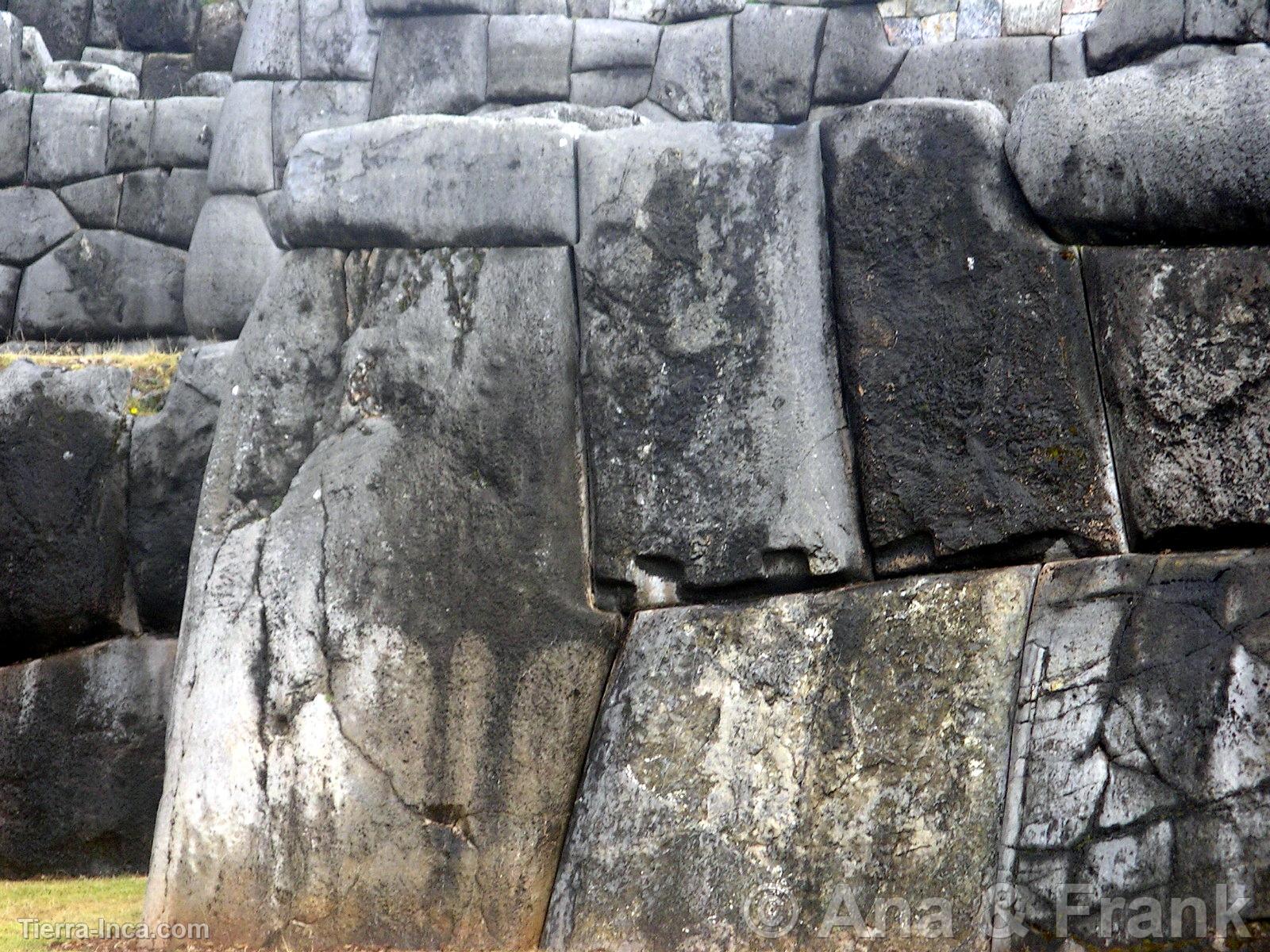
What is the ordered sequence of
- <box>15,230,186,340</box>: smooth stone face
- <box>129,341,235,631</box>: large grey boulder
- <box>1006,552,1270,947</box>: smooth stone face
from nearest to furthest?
1. <box>1006,552,1270,947</box>: smooth stone face
2. <box>129,341,235,631</box>: large grey boulder
3. <box>15,230,186,340</box>: smooth stone face

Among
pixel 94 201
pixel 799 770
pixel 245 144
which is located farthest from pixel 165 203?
pixel 799 770

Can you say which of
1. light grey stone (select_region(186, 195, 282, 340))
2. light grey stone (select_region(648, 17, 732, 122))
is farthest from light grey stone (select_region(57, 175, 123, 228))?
light grey stone (select_region(648, 17, 732, 122))

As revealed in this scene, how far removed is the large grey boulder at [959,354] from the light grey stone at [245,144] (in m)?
7.30

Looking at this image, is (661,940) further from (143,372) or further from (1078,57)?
(1078,57)

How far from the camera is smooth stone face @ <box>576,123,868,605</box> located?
172 inches

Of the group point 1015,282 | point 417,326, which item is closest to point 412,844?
point 417,326

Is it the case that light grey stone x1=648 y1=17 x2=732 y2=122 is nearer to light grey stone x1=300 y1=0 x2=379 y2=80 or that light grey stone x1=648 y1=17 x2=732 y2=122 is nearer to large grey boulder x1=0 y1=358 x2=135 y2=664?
light grey stone x1=300 y1=0 x2=379 y2=80

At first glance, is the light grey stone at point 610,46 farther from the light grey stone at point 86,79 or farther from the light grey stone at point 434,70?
the light grey stone at point 86,79

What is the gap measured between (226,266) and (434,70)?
2202 millimetres

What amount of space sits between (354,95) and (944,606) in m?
8.24

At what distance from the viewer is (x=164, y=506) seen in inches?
253

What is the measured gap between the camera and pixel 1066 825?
3.76 meters

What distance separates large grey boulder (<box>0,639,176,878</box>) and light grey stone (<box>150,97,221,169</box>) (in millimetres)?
6118

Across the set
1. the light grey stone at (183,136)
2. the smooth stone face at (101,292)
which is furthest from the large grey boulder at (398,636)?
the light grey stone at (183,136)
